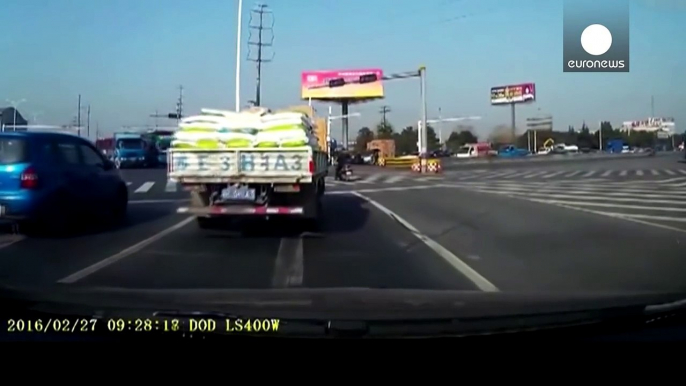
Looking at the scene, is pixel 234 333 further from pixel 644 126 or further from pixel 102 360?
pixel 644 126

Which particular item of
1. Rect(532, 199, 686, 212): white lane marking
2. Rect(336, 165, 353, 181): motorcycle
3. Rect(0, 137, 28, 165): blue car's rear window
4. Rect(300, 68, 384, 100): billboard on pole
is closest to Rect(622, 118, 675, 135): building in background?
Rect(300, 68, 384, 100): billboard on pole

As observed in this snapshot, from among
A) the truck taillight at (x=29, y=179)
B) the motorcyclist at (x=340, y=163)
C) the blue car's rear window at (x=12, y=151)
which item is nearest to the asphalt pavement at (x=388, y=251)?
the truck taillight at (x=29, y=179)

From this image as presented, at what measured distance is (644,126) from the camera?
13150 centimetres

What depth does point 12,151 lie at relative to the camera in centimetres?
1249

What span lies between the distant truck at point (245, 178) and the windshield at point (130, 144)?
2980 centimetres

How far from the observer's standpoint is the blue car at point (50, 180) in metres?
12.3

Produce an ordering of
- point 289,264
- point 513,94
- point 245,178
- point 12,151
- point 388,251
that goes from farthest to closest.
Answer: point 513,94 → point 12,151 → point 245,178 → point 388,251 → point 289,264

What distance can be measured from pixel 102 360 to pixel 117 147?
39.1 meters

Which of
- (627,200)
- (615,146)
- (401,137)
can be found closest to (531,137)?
(615,146)

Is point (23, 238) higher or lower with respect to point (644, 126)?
lower

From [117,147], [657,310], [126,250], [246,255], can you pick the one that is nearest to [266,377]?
[657,310]

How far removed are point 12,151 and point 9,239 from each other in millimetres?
1447

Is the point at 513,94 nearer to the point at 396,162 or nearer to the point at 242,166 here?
the point at 396,162

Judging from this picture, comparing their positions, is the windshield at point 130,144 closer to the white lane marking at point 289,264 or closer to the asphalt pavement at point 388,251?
the asphalt pavement at point 388,251
